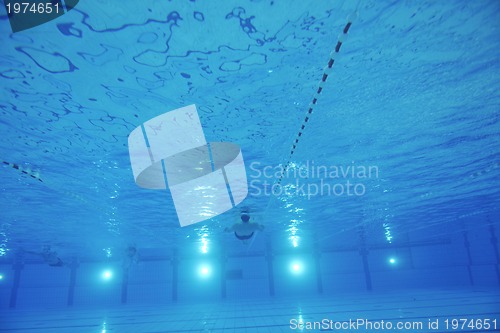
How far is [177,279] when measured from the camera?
25.4 meters

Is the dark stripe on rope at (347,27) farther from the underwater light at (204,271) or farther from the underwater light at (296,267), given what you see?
the underwater light at (204,271)

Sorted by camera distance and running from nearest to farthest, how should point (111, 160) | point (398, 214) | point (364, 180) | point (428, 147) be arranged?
point (111, 160), point (428, 147), point (364, 180), point (398, 214)

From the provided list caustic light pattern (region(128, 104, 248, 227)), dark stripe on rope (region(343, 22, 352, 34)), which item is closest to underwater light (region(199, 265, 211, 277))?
caustic light pattern (region(128, 104, 248, 227))

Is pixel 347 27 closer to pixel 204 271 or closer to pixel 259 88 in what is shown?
pixel 259 88

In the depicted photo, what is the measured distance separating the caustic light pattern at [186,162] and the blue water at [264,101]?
0.94ft

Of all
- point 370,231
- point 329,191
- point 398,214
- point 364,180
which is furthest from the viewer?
point 370,231

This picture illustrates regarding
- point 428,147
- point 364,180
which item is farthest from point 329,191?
point 428,147

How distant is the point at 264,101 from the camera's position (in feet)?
15.7

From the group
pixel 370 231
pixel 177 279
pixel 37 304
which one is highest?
pixel 370 231

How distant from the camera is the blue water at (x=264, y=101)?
335cm

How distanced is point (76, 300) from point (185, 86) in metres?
29.0

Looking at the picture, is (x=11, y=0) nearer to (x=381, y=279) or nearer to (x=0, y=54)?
(x=0, y=54)

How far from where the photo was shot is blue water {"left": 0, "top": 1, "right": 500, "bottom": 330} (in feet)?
11.0

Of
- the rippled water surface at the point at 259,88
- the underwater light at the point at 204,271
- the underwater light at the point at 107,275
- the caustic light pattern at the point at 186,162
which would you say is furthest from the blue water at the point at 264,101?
the underwater light at the point at 107,275
